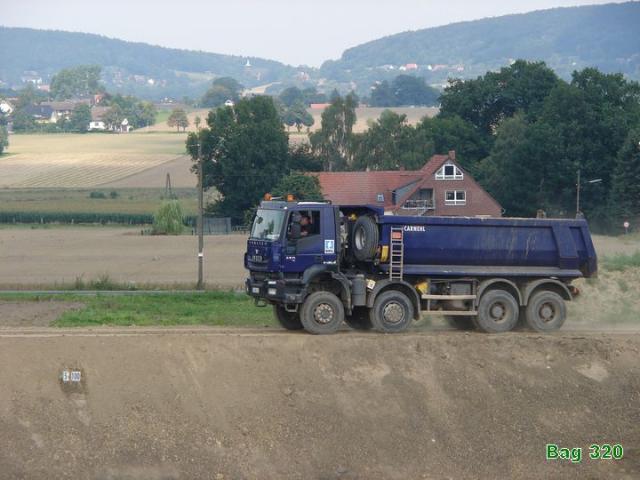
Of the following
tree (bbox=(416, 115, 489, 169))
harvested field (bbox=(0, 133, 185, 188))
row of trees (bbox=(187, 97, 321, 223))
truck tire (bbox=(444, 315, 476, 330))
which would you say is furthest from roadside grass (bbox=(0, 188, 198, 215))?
truck tire (bbox=(444, 315, 476, 330))

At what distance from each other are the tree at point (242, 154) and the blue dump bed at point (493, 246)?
65409mm

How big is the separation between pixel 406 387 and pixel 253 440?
370 cm

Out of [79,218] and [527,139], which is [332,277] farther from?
[79,218]

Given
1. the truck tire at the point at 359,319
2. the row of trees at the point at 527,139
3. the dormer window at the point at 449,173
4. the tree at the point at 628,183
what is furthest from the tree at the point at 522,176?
the truck tire at the point at 359,319

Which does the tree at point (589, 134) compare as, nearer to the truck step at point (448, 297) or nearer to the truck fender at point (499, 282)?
the truck fender at point (499, 282)

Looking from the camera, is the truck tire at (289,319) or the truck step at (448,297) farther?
the truck tire at (289,319)

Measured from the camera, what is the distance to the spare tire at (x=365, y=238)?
939 inches

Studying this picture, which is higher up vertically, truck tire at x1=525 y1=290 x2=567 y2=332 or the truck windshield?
the truck windshield

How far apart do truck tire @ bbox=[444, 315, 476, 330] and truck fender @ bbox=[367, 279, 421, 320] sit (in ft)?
6.96

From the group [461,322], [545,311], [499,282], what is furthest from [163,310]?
[545,311]

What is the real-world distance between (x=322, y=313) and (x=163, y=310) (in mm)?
11204

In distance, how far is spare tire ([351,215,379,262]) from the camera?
78.3 ft

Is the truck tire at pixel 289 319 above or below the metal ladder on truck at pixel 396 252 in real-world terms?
below

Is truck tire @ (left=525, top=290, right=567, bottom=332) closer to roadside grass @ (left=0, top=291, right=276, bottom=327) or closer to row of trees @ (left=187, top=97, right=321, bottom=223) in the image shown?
roadside grass @ (left=0, top=291, right=276, bottom=327)
